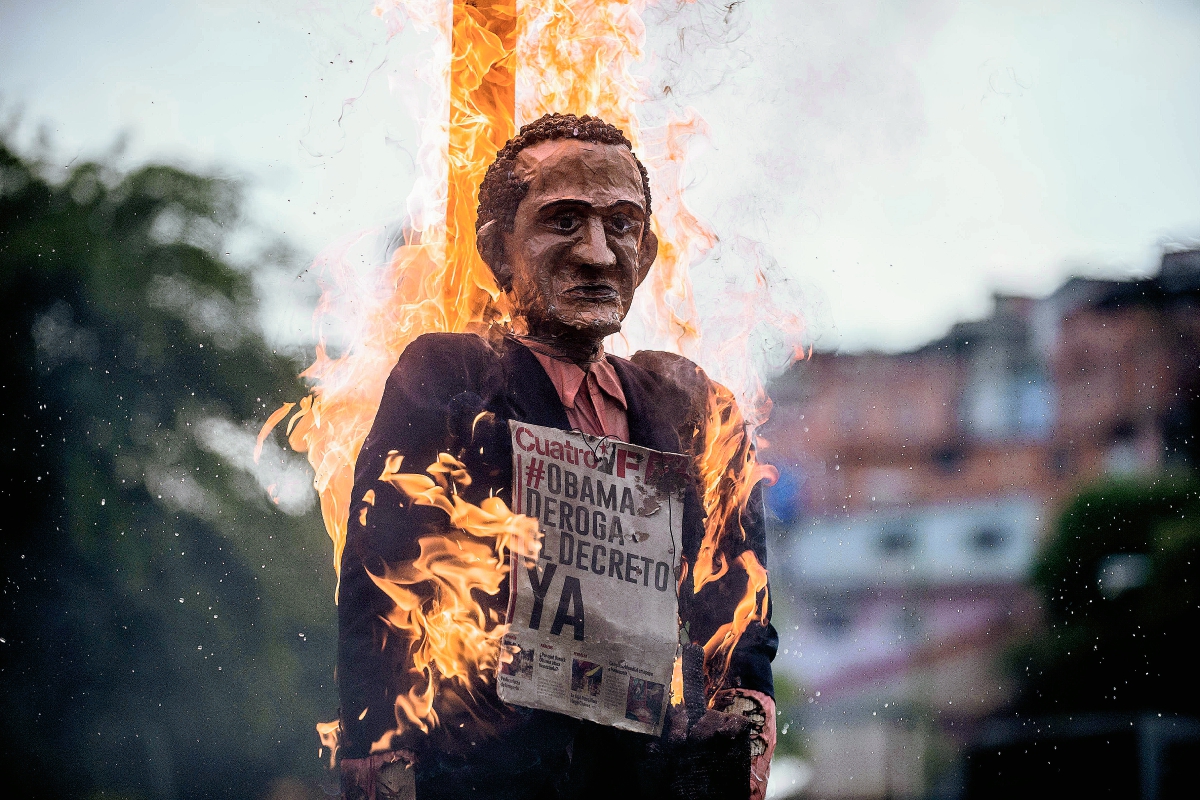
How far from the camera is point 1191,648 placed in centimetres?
1170

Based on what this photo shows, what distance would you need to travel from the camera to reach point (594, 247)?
2885 millimetres

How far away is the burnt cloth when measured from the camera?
2.58 m

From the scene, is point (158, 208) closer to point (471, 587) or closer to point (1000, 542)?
point (471, 587)

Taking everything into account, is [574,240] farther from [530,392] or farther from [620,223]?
[530,392]

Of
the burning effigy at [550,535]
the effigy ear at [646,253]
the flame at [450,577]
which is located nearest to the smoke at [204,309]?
the burning effigy at [550,535]

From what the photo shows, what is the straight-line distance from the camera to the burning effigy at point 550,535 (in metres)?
2.62

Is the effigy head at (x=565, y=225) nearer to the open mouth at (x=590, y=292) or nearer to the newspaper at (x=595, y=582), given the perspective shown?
the open mouth at (x=590, y=292)

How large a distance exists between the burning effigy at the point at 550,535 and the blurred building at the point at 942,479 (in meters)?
7.85

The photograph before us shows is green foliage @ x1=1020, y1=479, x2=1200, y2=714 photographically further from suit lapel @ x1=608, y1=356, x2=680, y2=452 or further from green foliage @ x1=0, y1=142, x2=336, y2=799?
suit lapel @ x1=608, y1=356, x2=680, y2=452

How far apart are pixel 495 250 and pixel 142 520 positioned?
6.02 metres

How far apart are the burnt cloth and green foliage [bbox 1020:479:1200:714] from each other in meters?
10.4

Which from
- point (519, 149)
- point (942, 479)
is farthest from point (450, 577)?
point (942, 479)

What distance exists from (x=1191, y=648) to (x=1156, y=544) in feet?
3.73

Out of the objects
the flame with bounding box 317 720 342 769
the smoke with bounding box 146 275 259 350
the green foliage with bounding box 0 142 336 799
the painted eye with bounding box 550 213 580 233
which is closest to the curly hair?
the painted eye with bounding box 550 213 580 233
